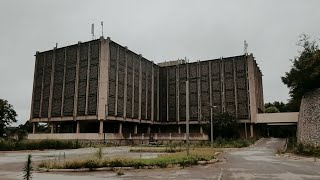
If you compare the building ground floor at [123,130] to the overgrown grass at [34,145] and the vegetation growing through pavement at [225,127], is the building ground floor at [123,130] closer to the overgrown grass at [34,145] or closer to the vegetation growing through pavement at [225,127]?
the vegetation growing through pavement at [225,127]

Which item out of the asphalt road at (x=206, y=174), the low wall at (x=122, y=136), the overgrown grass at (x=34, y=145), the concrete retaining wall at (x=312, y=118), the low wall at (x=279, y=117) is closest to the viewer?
the asphalt road at (x=206, y=174)

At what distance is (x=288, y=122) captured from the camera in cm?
6669

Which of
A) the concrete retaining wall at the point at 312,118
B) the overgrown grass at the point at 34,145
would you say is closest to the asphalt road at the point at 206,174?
the concrete retaining wall at the point at 312,118

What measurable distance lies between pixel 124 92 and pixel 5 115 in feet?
91.7

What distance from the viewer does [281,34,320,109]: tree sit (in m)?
37.1

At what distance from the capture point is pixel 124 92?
221ft

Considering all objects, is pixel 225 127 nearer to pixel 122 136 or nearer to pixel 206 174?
pixel 122 136

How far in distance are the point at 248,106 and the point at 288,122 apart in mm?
8861

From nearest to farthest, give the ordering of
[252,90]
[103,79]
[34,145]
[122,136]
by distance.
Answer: [34,145] → [103,79] → [122,136] → [252,90]

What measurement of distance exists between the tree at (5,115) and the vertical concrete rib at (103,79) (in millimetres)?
24929

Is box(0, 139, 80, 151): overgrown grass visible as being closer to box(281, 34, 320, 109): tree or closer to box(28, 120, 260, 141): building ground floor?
box(28, 120, 260, 141): building ground floor

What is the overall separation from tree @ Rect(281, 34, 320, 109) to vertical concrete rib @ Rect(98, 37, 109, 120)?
3289 centimetres

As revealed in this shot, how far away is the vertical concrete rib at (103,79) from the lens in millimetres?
60594

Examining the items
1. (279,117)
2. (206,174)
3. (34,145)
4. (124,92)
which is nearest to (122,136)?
(124,92)
